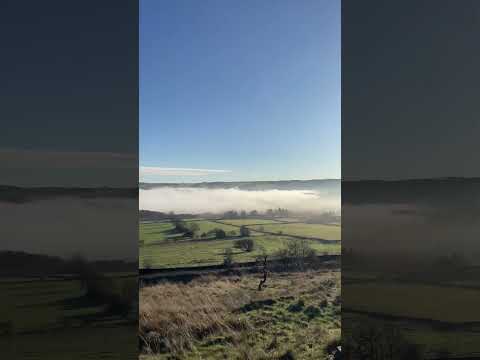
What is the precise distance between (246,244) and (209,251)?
32 cm

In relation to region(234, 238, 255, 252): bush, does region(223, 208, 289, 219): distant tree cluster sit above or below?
above

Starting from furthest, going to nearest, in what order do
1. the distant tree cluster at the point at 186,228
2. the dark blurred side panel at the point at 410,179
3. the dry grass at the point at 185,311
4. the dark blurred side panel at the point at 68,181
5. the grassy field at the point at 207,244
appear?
the distant tree cluster at the point at 186,228
the grassy field at the point at 207,244
the dry grass at the point at 185,311
the dark blurred side panel at the point at 410,179
the dark blurred side panel at the point at 68,181

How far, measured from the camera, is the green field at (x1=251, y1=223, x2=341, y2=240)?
1.88 metres

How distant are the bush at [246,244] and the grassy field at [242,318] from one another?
0.77 feet

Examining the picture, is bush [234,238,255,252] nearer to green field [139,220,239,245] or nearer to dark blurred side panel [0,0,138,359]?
green field [139,220,239,245]

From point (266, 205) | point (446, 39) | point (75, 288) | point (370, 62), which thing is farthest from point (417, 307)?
point (75, 288)

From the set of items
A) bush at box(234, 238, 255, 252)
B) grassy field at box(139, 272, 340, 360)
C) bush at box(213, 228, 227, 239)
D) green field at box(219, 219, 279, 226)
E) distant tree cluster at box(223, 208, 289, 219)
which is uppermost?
distant tree cluster at box(223, 208, 289, 219)

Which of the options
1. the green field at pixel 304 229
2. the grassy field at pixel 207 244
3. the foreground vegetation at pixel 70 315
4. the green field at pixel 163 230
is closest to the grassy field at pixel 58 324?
the foreground vegetation at pixel 70 315

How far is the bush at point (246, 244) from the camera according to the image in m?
2.19

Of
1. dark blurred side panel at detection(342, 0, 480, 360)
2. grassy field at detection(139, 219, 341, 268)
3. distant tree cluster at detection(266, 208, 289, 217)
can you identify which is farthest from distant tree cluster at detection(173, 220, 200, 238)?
dark blurred side panel at detection(342, 0, 480, 360)

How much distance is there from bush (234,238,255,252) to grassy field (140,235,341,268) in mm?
27

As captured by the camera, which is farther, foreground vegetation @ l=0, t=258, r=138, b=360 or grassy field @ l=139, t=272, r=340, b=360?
grassy field @ l=139, t=272, r=340, b=360

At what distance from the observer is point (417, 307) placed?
1492 millimetres

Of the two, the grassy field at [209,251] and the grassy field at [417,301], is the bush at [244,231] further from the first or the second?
the grassy field at [417,301]
